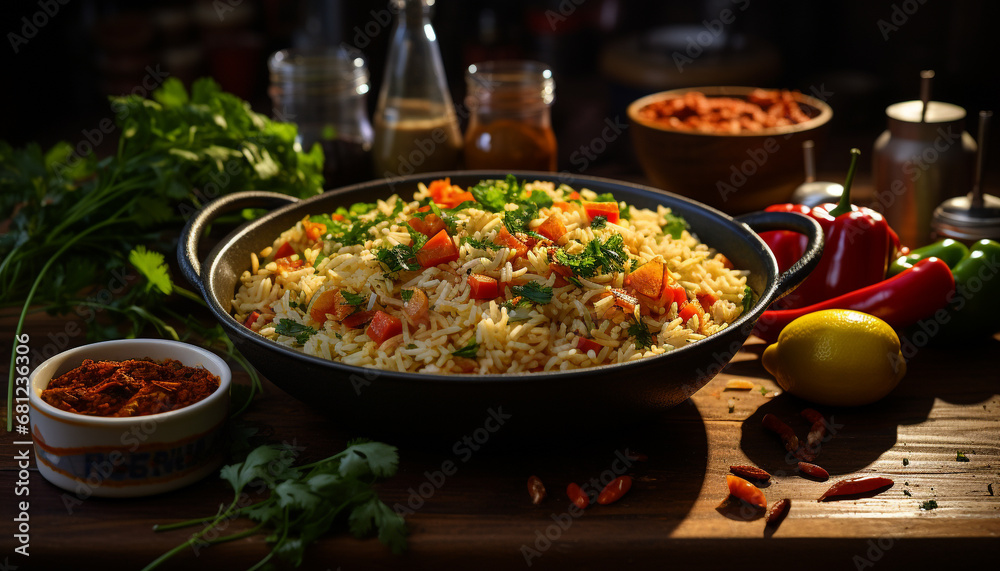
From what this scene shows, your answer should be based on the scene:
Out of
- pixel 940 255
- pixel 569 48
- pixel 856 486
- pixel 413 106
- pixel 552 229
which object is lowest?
pixel 856 486

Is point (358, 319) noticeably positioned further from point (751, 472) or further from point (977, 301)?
point (977, 301)

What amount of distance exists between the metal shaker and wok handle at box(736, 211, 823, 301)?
39.7 inches

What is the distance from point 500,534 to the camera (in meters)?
1.71

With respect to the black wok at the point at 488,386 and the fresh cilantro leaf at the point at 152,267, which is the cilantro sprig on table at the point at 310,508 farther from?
the fresh cilantro leaf at the point at 152,267

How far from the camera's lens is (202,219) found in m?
2.28

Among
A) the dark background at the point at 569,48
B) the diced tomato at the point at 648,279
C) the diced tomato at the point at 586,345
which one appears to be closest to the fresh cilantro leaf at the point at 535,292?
the diced tomato at the point at 586,345

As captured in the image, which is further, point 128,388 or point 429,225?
point 429,225

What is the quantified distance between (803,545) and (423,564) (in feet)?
2.57

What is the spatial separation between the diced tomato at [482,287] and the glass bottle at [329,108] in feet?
5.61

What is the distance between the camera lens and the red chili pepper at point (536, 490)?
178 centimetres

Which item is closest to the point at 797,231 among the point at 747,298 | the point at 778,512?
the point at 747,298

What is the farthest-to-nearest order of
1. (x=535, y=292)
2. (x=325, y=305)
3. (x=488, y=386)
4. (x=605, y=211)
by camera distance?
(x=605, y=211) < (x=325, y=305) < (x=535, y=292) < (x=488, y=386)

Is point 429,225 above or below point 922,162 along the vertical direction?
above

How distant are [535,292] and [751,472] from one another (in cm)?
65
